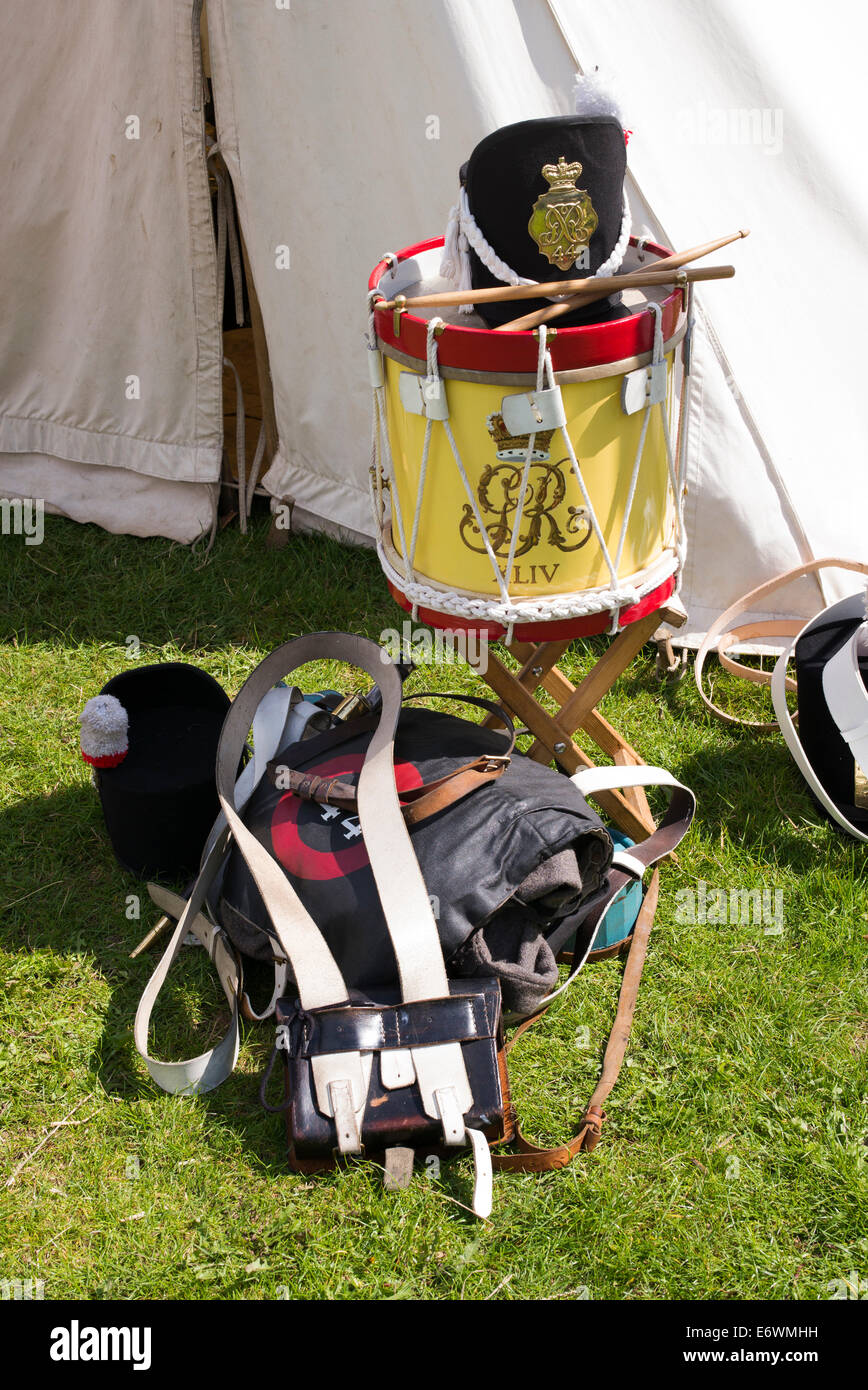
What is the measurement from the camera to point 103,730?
2723 mm

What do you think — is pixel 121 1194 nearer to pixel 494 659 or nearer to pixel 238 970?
pixel 238 970

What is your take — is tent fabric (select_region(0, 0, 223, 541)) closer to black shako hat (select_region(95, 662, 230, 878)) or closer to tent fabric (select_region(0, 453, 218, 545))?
tent fabric (select_region(0, 453, 218, 545))

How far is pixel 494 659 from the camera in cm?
260

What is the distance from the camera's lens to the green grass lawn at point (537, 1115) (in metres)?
2.07

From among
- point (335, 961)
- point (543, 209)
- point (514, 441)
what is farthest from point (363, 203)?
point (335, 961)

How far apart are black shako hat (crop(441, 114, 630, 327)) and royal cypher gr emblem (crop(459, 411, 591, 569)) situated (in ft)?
0.92

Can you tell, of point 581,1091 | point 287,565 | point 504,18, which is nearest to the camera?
point 581,1091

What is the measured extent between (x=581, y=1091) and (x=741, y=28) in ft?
9.15

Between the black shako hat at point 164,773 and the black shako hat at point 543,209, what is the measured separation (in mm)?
1249

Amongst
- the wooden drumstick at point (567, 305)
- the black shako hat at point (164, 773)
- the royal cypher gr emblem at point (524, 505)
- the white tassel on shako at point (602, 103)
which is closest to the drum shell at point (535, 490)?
the royal cypher gr emblem at point (524, 505)

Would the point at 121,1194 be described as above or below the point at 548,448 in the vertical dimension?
below
